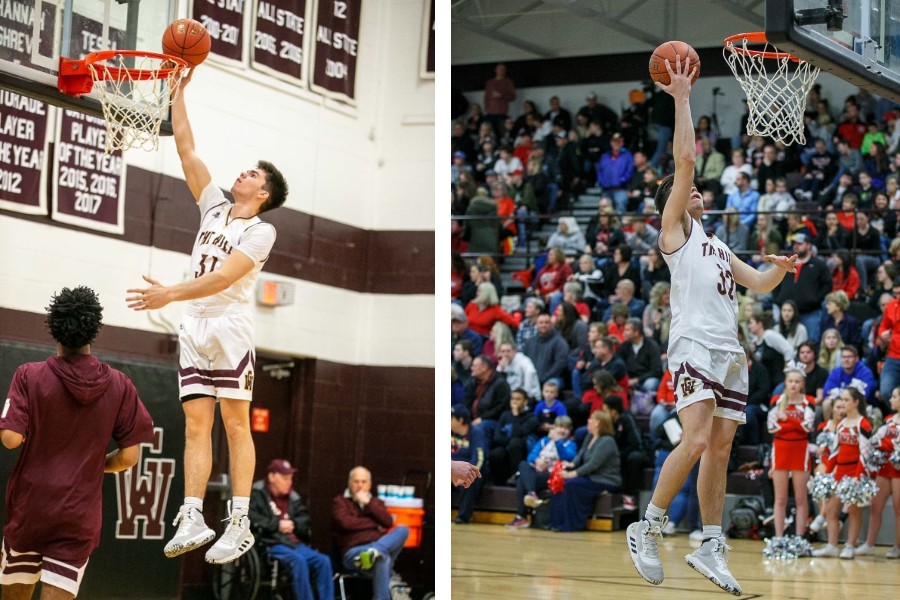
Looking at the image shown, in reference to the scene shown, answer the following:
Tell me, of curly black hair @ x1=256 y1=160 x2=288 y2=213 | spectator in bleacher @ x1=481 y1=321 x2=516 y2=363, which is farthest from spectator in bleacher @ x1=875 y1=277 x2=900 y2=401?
curly black hair @ x1=256 y1=160 x2=288 y2=213

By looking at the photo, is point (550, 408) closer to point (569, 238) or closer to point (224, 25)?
point (569, 238)

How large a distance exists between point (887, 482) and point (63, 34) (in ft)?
25.4

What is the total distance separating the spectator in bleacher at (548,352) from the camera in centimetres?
1333

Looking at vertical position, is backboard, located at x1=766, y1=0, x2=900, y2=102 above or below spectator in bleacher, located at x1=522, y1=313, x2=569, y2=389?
above

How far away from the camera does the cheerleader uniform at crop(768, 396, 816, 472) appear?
10.7 meters

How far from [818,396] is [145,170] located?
6.34 m

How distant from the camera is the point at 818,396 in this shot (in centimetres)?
1145

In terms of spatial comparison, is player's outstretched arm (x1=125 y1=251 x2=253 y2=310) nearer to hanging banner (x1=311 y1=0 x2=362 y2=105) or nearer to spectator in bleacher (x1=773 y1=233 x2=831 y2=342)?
hanging banner (x1=311 y1=0 x2=362 y2=105)

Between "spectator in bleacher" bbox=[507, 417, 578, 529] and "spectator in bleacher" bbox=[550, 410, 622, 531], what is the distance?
5.3 inches

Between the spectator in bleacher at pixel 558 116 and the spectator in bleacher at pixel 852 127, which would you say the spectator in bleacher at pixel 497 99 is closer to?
the spectator in bleacher at pixel 558 116

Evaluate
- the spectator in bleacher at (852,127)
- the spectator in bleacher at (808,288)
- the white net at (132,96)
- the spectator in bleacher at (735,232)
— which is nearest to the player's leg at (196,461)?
the white net at (132,96)

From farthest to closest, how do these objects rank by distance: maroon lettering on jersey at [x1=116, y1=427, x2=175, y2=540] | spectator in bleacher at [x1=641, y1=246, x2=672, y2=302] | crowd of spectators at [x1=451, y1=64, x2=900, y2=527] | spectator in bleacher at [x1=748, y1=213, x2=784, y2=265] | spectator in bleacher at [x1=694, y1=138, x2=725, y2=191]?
spectator in bleacher at [x1=694, y1=138, x2=725, y2=191], spectator in bleacher at [x1=641, y1=246, x2=672, y2=302], spectator in bleacher at [x1=748, y1=213, x2=784, y2=265], crowd of spectators at [x1=451, y1=64, x2=900, y2=527], maroon lettering on jersey at [x1=116, y1=427, x2=175, y2=540]

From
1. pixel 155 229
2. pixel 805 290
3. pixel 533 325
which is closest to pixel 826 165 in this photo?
pixel 805 290

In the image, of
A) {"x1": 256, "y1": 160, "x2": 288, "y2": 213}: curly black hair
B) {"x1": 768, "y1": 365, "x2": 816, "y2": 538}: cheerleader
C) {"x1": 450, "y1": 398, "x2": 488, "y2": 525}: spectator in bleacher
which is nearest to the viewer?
{"x1": 256, "y1": 160, "x2": 288, "y2": 213}: curly black hair
